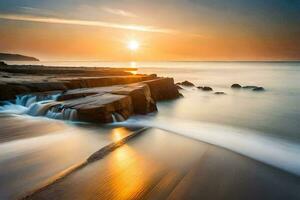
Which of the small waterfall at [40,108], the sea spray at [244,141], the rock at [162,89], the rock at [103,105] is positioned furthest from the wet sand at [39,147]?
the rock at [162,89]

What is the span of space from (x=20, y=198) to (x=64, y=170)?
109 centimetres

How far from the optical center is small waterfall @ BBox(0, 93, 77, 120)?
30.7 ft

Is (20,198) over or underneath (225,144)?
over

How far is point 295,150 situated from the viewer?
7.67 m

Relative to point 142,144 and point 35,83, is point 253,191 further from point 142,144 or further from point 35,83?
point 35,83

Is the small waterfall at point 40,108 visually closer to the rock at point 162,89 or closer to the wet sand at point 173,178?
the wet sand at point 173,178

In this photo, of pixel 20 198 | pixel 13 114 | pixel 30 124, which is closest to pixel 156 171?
pixel 20 198

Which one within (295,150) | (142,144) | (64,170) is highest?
(64,170)

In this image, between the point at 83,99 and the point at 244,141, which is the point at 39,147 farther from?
the point at 244,141

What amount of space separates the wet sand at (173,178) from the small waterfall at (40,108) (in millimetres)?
3812

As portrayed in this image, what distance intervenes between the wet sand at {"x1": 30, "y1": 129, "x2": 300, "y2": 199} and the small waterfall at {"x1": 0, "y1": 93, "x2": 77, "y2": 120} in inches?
150

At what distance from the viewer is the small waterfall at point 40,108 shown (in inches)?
369

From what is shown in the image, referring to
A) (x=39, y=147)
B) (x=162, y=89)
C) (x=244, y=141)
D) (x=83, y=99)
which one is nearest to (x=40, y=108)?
(x=83, y=99)

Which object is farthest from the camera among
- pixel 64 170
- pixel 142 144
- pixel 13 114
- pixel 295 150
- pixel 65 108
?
pixel 13 114
